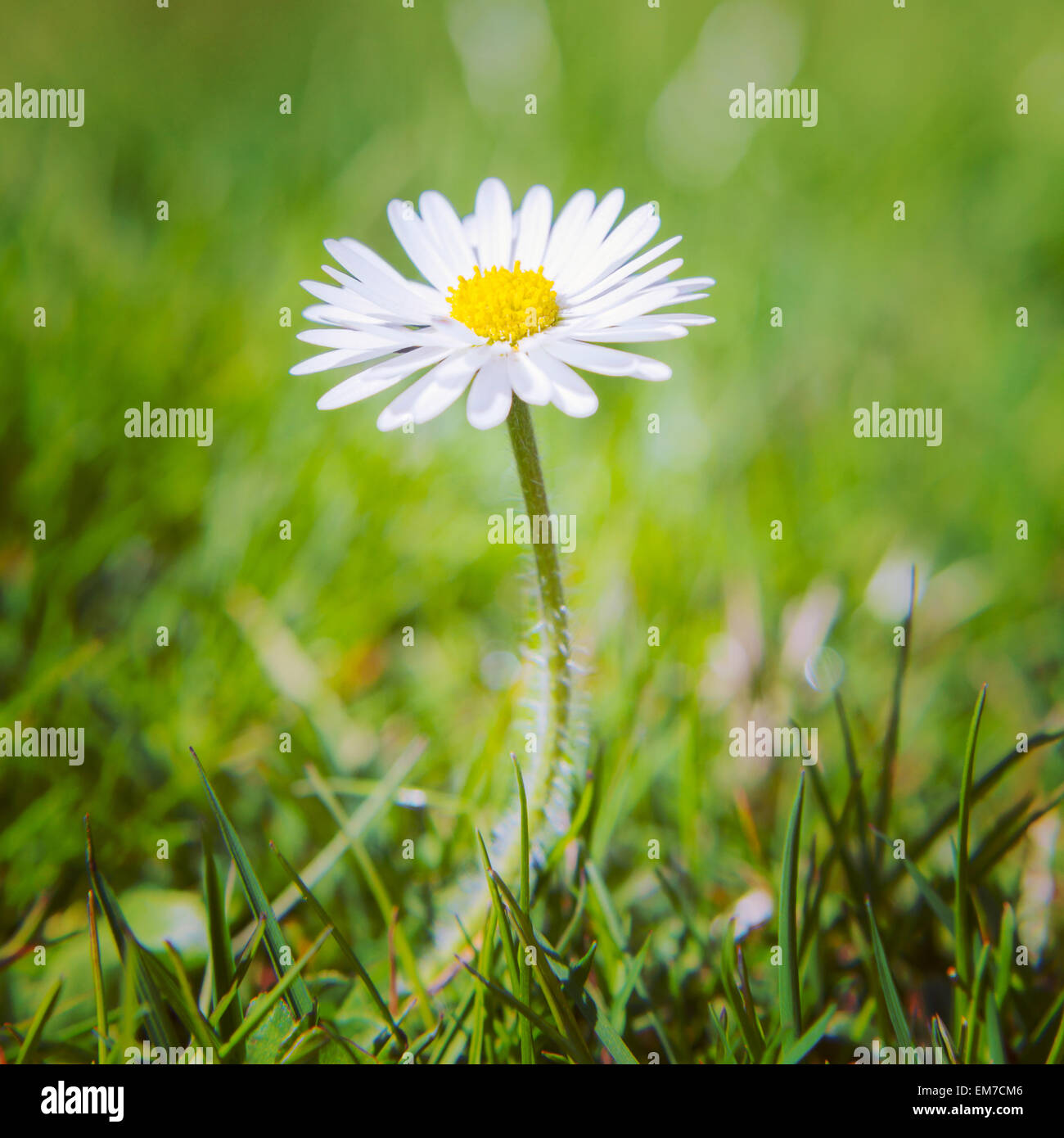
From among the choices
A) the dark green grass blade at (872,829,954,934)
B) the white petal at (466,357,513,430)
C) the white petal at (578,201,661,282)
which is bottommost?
the dark green grass blade at (872,829,954,934)

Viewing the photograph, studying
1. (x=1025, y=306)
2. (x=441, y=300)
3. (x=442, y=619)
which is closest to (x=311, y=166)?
(x=442, y=619)

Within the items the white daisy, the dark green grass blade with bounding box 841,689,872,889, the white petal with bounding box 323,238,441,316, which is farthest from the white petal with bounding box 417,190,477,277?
the dark green grass blade with bounding box 841,689,872,889

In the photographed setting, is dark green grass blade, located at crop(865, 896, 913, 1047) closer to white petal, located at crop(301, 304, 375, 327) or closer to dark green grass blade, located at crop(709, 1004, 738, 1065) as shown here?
dark green grass blade, located at crop(709, 1004, 738, 1065)

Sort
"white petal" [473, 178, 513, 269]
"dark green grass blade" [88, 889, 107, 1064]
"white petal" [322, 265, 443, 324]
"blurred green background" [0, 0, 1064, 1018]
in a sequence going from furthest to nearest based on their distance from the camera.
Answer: "blurred green background" [0, 0, 1064, 1018], "white petal" [473, 178, 513, 269], "white petal" [322, 265, 443, 324], "dark green grass blade" [88, 889, 107, 1064]

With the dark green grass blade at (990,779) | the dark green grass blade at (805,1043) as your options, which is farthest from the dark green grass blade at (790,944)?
the dark green grass blade at (990,779)

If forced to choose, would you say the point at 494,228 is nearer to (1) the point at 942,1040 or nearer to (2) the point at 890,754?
(2) the point at 890,754

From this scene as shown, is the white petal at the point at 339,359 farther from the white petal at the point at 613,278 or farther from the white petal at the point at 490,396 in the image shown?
the white petal at the point at 613,278
